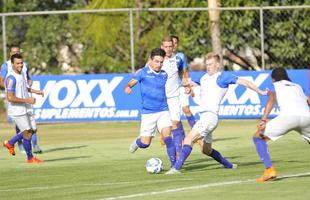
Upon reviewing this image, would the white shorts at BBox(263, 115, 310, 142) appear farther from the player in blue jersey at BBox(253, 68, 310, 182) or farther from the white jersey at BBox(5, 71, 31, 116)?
the white jersey at BBox(5, 71, 31, 116)

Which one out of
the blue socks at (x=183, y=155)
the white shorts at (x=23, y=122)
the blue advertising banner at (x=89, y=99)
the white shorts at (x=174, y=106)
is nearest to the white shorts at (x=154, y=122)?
the blue socks at (x=183, y=155)

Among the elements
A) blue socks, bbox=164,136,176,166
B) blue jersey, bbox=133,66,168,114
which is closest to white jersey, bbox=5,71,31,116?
blue jersey, bbox=133,66,168,114

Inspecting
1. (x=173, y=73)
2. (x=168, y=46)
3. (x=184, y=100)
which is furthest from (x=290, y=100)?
(x=184, y=100)

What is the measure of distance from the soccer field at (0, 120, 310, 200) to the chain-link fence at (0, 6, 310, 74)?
727 cm

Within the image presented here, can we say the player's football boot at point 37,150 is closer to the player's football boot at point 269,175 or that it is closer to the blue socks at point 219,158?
the blue socks at point 219,158

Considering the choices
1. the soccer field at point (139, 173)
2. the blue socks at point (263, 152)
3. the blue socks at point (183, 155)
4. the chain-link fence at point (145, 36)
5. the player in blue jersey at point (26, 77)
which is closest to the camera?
the soccer field at point (139, 173)

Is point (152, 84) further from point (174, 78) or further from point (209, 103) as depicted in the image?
point (174, 78)

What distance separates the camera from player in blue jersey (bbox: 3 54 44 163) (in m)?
20.2

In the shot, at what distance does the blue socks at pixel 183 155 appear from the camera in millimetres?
17109

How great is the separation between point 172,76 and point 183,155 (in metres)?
3.54

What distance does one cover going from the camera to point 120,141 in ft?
83.5

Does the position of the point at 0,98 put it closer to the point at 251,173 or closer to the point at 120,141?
the point at 120,141

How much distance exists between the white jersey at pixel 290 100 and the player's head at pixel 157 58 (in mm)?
2565

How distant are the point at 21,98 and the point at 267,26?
14.5 metres
